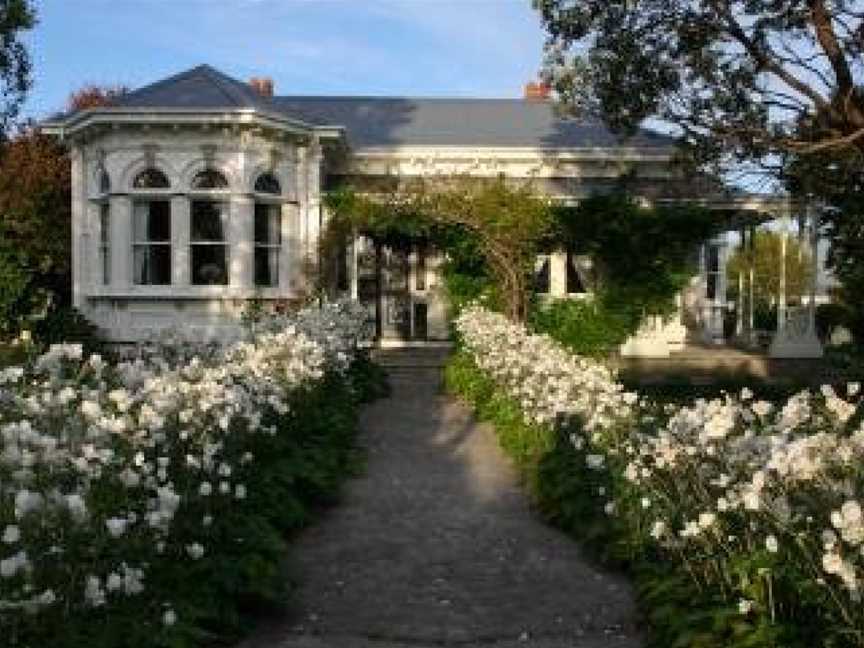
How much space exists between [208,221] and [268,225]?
1.12m

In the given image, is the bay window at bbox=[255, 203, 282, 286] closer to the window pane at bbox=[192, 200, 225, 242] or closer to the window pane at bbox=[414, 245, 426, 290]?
the window pane at bbox=[192, 200, 225, 242]

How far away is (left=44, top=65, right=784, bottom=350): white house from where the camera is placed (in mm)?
21484

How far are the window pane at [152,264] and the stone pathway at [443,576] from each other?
11017 millimetres

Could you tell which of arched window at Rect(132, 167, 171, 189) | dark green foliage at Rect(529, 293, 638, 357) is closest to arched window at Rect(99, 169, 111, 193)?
arched window at Rect(132, 167, 171, 189)

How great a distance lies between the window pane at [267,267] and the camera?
2220cm

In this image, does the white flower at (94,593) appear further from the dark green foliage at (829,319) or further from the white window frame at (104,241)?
the dark green foliage at (829,319)

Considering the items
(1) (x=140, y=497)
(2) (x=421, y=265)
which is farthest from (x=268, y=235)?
(1) (x=140, y=497)

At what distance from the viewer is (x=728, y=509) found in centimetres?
546

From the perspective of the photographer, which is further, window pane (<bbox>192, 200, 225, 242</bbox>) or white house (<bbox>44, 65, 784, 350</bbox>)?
window pane (<bbox>192, 200, 225, 242</bbox>)

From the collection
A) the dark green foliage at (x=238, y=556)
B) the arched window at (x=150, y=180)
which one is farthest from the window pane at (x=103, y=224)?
the dark green foliage at (x=238, y=556)

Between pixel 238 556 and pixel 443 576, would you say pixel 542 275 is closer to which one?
pixel 443 576

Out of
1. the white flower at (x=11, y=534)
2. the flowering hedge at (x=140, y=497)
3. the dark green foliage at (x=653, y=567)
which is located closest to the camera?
the white flower at (x=11, y=534)

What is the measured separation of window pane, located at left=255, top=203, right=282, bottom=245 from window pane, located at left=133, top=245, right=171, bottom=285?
1602mm

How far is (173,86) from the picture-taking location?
75.2ft
